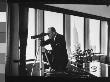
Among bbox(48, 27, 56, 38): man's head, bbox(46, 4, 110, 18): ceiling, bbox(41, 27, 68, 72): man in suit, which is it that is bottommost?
bbox(41, 27, 68, 72): man in suit

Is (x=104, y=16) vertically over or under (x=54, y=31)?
over

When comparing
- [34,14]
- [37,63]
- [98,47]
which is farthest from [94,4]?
[37,63]

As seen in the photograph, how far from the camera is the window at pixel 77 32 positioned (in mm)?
3720

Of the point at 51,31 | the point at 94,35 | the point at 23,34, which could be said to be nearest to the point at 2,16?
the point at 23,34

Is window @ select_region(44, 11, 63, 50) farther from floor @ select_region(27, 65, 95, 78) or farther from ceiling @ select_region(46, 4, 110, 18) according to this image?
floor @ select_region(27, 65, 95, 78)

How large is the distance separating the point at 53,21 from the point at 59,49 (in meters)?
0.50

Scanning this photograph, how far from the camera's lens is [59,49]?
12.5 ft

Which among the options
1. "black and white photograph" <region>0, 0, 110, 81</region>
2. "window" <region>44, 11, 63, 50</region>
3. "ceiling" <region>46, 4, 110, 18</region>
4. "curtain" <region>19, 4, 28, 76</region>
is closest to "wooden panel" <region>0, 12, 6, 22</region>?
"black and white photograph" <region>0, 0, 110, 81</region>

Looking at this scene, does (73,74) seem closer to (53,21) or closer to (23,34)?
(53,21)

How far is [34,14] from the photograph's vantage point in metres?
3.85

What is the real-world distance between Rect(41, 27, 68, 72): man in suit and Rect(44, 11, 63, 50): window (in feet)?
0.21

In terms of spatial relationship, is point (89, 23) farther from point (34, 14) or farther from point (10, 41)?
point (10, 41)

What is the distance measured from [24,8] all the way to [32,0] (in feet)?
0.67

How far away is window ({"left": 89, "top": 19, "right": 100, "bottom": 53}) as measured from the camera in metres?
3.77
